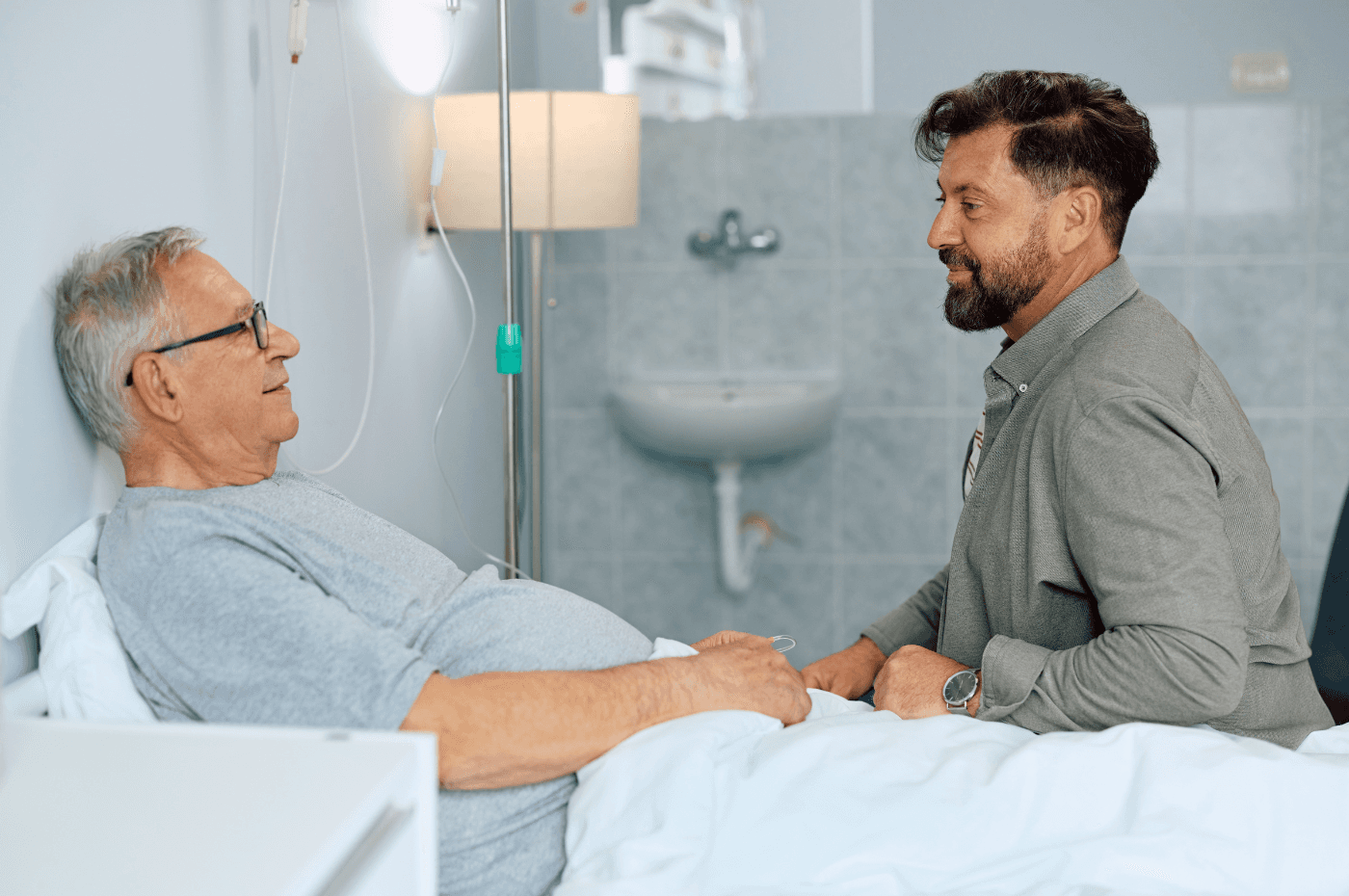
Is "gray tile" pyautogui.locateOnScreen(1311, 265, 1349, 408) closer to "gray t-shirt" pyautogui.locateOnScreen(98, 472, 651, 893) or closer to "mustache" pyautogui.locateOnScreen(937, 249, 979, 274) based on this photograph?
"mustache" pyautogui.locateOnScreen(937, 249, 979, 274)

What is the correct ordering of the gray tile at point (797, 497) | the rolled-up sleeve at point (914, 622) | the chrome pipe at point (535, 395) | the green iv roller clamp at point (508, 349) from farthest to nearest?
the gray tile at point (797, 497) → the chrome pipe at point (535, 395) → the green iv roller clamp at point (508, 349) → the rolled-up sleeve at point (914, 622)

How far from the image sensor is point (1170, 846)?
37.6 inches

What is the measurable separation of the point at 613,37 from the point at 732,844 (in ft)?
8.38

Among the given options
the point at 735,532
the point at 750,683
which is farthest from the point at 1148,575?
the point at 735,532

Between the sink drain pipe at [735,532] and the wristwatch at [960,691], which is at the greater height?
the wristwatch at [960,691]

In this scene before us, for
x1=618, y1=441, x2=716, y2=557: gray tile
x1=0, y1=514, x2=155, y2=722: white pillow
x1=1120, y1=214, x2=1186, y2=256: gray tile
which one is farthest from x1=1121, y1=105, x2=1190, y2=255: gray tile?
x1=0, y1=514, x2=155, y2=722: white pillow

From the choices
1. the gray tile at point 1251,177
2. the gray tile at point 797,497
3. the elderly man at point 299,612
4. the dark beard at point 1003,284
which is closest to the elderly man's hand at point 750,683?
the elderly man at point 299,612

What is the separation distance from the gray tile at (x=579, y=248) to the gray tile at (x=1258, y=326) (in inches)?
61.0

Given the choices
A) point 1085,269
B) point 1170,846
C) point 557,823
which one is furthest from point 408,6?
point 1170,846

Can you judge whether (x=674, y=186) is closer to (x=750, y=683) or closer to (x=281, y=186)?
(x=281, y=186)

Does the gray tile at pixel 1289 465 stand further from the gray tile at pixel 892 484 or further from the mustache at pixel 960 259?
the mustache at pixel 960 259

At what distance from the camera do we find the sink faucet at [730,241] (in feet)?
9.89

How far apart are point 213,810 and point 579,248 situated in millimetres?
2530

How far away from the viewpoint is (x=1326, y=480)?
117 inches
